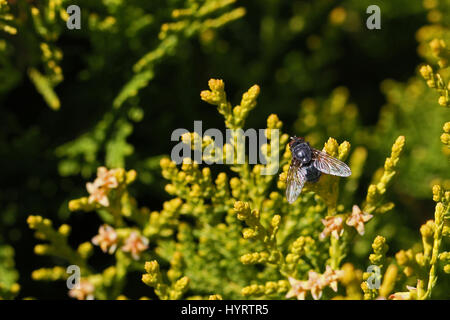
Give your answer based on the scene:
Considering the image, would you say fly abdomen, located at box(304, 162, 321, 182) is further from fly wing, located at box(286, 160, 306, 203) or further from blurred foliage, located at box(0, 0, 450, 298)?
blurred foliage, located at box(0, 0, 450, 298)

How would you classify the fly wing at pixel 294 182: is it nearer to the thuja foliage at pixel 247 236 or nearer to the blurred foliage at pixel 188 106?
the thuja foliage at pixel 247 236

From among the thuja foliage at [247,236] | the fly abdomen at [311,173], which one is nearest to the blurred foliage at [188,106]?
the thuja foliage at [247,236]

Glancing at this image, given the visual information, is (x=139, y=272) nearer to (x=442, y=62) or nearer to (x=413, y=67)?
(x=442, y=62)

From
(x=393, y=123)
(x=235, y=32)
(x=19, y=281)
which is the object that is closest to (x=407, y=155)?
(x=393, y=123)

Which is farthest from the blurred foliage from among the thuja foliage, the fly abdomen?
the fly abdomen

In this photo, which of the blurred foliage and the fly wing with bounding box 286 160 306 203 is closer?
the fly wing with bounding box 286 160 306 203
